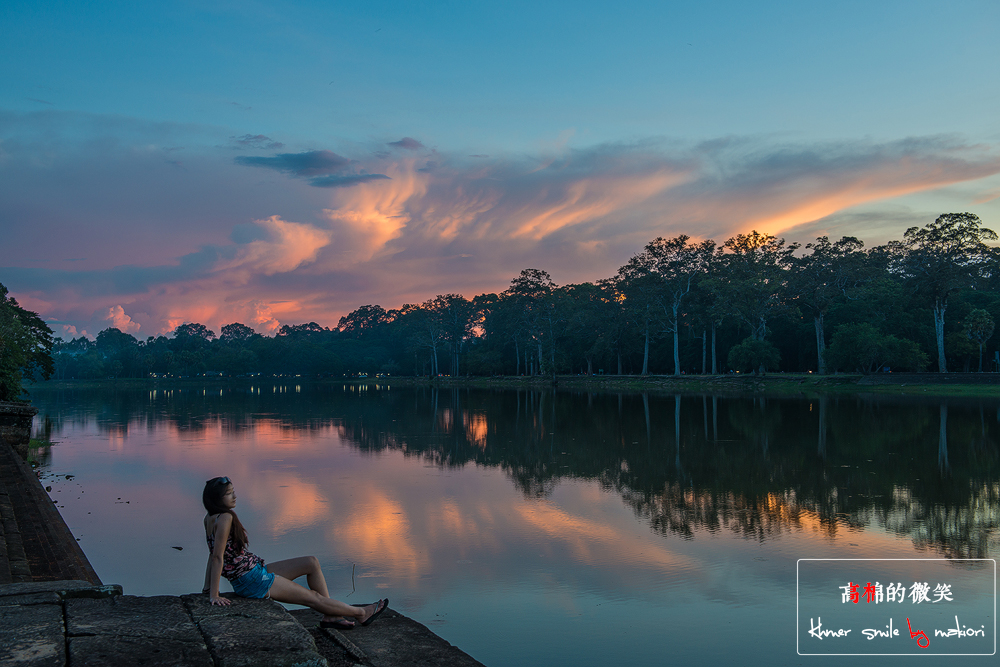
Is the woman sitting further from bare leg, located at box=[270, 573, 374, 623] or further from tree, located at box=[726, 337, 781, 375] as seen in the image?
tree, located at box=[726, 337, 781, 375]

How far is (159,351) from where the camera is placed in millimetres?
147625

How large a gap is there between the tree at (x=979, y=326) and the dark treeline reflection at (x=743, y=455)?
2034 cm

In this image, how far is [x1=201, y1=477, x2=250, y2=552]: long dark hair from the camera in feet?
16.0

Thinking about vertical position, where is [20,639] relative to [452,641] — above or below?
above

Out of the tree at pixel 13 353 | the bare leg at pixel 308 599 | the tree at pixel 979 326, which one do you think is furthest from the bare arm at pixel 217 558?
the tree at pixel 979 326

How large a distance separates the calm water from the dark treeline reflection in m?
0.09

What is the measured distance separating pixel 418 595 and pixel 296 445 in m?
15.3

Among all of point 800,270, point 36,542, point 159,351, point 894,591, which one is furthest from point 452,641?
point 159,351

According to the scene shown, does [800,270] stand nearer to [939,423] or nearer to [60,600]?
[939,423]

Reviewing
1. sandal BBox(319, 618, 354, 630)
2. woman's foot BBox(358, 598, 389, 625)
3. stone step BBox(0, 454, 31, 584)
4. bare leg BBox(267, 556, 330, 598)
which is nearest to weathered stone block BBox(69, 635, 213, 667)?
bare leg BBox(267, 556, 330, 598)

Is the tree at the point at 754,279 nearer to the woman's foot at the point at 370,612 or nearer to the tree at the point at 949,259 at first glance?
the tree at the point at 949,259

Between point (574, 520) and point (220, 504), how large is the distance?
23.0ft

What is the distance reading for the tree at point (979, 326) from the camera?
170 ft

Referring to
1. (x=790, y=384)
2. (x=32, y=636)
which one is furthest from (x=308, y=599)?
(x=790, y=384)
